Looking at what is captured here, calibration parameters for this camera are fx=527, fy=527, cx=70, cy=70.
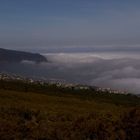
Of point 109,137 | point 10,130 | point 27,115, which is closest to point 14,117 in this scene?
point 27,115

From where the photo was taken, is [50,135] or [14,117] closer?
[50,135]

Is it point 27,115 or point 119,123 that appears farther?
point 27,115

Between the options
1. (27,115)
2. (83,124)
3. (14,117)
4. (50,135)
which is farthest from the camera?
(27,115)

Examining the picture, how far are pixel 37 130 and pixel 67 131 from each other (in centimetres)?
241

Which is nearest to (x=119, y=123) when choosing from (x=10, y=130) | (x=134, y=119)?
(x=134, y=119)

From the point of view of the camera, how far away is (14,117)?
161 ft

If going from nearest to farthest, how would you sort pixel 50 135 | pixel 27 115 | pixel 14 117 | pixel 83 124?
pixel 50 135 < pixel 83 124 < pixel 14 117 < pixel 27 115

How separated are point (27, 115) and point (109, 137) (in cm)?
1366

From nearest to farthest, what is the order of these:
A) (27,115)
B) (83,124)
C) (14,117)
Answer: (83,124)
(14,117)
(27,115)

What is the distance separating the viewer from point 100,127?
139 feet

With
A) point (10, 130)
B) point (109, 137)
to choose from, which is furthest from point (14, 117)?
point (109, 137)

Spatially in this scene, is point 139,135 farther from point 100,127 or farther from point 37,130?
point 37,130

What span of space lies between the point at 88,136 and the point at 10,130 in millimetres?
6135

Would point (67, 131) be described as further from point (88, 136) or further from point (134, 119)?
point (134, 119)
